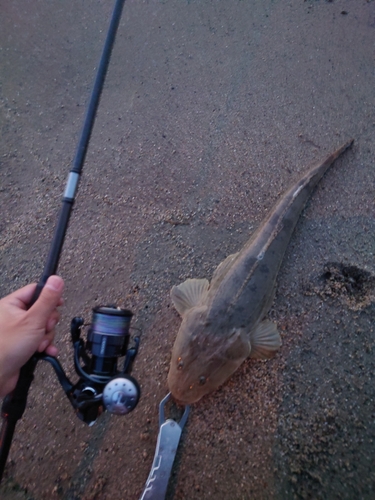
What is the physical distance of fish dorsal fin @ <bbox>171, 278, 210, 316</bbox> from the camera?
240cm

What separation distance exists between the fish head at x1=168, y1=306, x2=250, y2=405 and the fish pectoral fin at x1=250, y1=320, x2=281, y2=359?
7 centimetres

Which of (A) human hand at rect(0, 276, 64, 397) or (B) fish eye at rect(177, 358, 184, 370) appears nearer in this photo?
(A) human hand at rect(0, 276, 64, 397)

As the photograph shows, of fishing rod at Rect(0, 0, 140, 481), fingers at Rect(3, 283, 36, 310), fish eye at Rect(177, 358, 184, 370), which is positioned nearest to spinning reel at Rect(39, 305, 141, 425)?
fishing rod at Rect(0, 0, 140, 481)

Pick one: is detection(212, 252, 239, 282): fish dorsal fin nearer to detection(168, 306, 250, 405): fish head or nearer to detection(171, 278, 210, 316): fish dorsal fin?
detection(171, 278, 210, 316): fish dorsal fin

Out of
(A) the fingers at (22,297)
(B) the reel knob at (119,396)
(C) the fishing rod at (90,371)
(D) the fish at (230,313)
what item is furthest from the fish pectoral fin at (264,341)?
(A) the fingers at (22,297)

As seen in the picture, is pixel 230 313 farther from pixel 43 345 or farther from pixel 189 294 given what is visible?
pixel 43 345

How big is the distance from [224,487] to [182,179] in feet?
7.26

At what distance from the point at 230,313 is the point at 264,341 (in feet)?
1.05

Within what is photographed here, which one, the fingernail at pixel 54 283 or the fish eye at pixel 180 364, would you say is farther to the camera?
the fish eye at pixel 180 364

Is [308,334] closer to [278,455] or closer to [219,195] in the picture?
[278,455]

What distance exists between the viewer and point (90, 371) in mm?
1720

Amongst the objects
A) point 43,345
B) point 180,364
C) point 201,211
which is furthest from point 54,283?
point 201,211

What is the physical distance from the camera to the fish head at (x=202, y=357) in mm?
2117

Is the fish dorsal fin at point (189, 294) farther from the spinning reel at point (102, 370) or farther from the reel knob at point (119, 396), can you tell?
the reel knob at point (119, 396)
